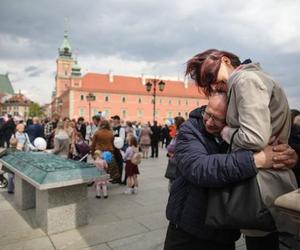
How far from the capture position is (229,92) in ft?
4.62

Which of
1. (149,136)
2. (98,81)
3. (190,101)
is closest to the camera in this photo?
(149,136)

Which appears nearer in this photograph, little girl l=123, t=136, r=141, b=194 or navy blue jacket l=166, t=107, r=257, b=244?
navy blue jacket l=166, t=107, r=257, b=244

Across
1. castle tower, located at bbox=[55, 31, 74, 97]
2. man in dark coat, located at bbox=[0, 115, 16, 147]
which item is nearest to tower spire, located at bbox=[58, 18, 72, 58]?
castle tower, located at bbox=[55, 31, 74, 97]

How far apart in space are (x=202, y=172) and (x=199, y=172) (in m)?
0.02

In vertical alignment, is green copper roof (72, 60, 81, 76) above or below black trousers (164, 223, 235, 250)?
above

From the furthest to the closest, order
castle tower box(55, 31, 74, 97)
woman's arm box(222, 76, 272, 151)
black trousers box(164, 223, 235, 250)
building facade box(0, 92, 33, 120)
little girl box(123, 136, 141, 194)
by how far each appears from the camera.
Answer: building facade box(0, 92, 33, 120), castle tower box(55, 31, 74, 97), little girl box(123, 136, 141, 194), black trousers box(164, 223, 235, 250), woman's arm box(222, 76, 272, 151)

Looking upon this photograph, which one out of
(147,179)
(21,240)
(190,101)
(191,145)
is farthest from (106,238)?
(190,101)

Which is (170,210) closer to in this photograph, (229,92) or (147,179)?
(229,92)

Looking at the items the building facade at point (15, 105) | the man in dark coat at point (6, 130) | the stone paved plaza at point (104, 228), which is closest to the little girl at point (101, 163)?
the stone paved plaza at point (104, 228)

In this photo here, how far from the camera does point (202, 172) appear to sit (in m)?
1.47

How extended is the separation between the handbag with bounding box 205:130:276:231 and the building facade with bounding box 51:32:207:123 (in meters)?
75.3

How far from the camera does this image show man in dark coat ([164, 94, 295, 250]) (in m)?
1.36

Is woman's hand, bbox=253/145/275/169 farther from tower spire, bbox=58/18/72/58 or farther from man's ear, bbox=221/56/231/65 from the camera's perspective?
tower spire, bbox=58/18/72/58

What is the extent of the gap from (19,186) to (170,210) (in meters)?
4.84
